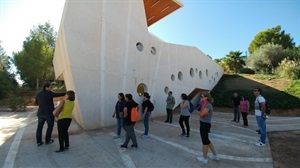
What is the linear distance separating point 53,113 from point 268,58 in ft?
87.0

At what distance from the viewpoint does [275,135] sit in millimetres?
7480

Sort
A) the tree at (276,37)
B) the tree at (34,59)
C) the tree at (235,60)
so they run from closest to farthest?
1. the tree at (34,59)
2. the tree at (235,60)
3. the tree at (276,37)

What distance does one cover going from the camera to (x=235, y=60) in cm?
2930

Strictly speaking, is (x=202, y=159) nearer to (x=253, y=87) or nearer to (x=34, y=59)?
(x=253, y=87)

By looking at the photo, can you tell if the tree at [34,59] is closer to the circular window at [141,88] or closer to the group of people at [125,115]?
the circular window at [141,88]

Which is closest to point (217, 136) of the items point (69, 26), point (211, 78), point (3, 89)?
point (69, 26)

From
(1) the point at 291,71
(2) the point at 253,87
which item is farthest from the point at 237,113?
(1) the point at 291,71

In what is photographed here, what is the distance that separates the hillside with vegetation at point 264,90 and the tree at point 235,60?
8413mm

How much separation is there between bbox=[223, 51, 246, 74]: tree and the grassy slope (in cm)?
841

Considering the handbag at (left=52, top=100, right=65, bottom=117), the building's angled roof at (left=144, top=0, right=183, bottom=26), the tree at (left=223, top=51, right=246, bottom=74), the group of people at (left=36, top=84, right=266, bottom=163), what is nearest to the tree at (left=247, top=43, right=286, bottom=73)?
the tree at (left=223, top=51, right=246, bottom=74)

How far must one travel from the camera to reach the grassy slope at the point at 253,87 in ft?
47.5

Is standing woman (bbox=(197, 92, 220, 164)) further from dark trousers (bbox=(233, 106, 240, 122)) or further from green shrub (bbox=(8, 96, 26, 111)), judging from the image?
green shrub (bbox=(8, 96, 26, 111))

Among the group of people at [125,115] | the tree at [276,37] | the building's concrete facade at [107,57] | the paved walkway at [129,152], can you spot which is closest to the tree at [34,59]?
the building's concrete facade at [107,57]

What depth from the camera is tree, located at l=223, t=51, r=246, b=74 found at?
29.3 metres
